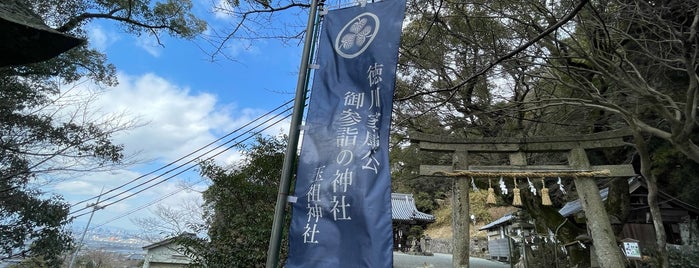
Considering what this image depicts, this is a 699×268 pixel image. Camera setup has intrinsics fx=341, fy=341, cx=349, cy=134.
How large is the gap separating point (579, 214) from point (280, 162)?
11.0m

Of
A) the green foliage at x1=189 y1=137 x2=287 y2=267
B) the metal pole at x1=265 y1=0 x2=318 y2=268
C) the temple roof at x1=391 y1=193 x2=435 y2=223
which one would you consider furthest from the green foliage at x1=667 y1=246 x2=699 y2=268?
the temple roof at x1=391 y1=193 x2=435 y2=223

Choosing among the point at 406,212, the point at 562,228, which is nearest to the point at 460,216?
the point at 562,228

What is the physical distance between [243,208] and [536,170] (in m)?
5.31

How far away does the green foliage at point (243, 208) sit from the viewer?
5359 mm

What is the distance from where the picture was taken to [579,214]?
11836 millimetres

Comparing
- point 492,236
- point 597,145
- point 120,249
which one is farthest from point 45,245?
point 492,236

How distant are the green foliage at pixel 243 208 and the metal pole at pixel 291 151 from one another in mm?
3072

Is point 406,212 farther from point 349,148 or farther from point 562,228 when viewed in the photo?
point 349,148

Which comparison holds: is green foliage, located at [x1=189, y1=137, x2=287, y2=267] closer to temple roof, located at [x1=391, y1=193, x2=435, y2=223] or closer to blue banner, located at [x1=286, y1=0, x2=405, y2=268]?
blue banner, located at [x1=286, y1=0, x2=405, y2=268]

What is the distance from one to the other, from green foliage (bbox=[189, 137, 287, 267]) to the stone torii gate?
2.79m

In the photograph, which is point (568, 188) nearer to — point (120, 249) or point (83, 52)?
point (83, 52)

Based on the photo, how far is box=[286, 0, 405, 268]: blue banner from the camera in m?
2.31

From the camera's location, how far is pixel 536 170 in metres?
6.18

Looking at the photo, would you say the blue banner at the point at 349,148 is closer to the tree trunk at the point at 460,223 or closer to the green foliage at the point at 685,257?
the tree trunk at the point at 460,223
